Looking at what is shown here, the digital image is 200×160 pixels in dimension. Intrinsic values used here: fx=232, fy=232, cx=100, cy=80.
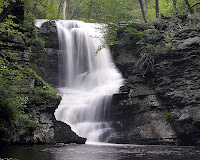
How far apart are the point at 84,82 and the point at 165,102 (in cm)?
774

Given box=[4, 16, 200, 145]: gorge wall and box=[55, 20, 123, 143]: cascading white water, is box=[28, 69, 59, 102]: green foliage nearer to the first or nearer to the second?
box=[4, 16, 200, 145]: gorge wall

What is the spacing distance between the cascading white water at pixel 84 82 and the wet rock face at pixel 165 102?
106 cm

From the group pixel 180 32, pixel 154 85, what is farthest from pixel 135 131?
pixel 180 32

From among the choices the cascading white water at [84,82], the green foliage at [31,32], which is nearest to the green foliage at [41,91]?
the cascading white water at [84,82]

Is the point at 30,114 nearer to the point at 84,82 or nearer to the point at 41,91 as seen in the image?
the point at 41,91

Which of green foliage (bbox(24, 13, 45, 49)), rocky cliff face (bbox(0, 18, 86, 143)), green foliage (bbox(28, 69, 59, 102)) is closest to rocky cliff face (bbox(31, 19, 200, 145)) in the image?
green foliage (bbox(24, 13, 45, 49))

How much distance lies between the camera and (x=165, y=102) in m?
14.1

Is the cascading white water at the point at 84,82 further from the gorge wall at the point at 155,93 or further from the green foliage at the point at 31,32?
the green foliage at the point at 31,32

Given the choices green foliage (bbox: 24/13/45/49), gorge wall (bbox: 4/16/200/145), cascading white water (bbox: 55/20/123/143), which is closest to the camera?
gorge wall (bbox: 4/16/200/145)

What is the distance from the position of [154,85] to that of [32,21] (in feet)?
30.9

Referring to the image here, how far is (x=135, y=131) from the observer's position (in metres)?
13.5

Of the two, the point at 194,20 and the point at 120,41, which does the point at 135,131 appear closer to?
the point at 120,41

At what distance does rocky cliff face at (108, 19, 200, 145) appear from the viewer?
506 inches

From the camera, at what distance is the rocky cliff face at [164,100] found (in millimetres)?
12859
